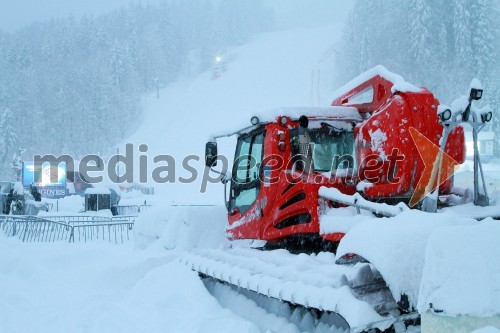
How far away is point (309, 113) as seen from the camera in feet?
19.5

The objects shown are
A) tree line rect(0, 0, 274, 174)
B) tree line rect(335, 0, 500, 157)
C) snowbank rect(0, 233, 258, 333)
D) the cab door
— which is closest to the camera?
snowbank rect(0, 233, 258, 333)

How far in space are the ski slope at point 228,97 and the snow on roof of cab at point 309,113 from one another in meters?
27.1

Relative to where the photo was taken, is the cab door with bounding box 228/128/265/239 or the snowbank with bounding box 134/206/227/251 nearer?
the cab door with bounding box 228/128/265/239

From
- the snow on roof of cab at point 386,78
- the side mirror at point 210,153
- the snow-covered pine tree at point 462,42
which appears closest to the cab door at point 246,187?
the side mirror at point 210,153

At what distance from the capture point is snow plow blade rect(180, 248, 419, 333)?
10.8ft

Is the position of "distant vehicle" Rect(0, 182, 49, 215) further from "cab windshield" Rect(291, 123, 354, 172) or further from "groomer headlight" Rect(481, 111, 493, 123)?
"groomer headlight" Rect(481, 111, 493, 123)

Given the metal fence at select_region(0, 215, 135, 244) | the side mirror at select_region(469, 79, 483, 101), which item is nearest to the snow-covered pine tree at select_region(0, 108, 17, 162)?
the metal fence at select_region(0, 215, 135, 244)

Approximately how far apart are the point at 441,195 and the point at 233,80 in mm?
71828

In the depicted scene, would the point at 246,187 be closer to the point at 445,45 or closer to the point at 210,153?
the point at 210,153

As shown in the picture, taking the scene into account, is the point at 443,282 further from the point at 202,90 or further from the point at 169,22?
the point at 169,22

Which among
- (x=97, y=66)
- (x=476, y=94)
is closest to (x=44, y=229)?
(x=476, y=94)

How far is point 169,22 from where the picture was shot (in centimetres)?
10744

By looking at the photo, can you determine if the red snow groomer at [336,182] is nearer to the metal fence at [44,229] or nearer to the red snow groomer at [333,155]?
the red snow groomer at [333,155]

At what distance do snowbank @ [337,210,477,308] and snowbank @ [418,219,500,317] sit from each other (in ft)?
1.99
